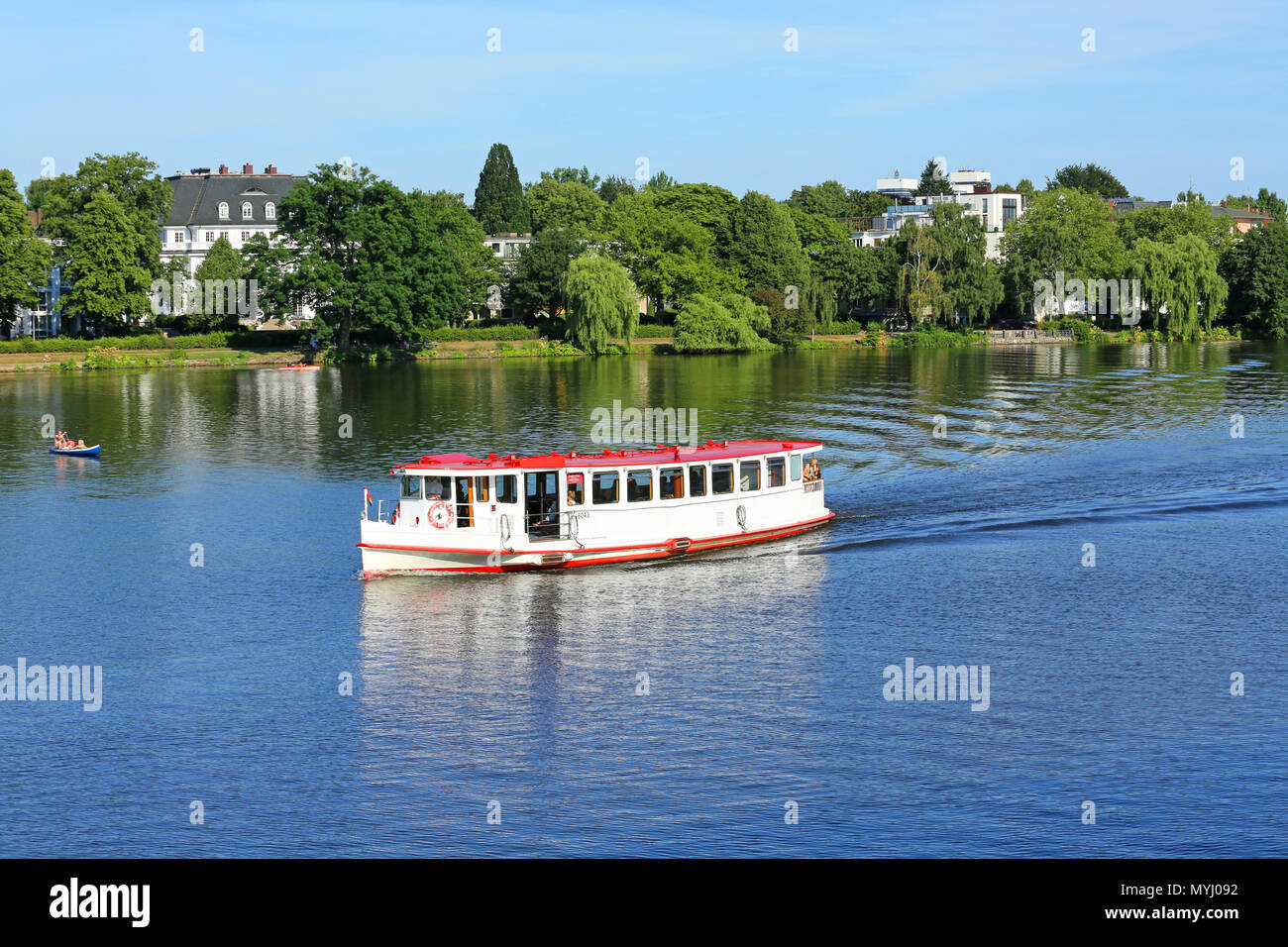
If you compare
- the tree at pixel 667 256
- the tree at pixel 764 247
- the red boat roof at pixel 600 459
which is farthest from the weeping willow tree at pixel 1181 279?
the red boat roof at pixel 600 459

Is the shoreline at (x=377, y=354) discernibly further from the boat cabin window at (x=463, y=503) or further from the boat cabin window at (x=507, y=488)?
the boat cabin window at (x=507, y=488)

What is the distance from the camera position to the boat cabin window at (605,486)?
52.4 metres

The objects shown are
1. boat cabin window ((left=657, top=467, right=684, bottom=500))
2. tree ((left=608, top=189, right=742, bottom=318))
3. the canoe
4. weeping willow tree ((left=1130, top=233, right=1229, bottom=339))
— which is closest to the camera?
boat cabin window ((left=657, top=467, right=684, bottom=500))

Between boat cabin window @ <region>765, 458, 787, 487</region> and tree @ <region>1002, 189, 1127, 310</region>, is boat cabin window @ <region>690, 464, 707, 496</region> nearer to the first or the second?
boat cabin window @ <region>765, 458, 787, 487</region>

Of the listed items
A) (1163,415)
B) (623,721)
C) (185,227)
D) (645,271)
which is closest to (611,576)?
(623,721)

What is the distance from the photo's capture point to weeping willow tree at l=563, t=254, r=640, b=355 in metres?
157

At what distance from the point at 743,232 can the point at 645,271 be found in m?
15.7

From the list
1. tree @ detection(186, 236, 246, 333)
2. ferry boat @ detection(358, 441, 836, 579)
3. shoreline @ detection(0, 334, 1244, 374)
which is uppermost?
tree @ detection(186, 236, 246, 333)

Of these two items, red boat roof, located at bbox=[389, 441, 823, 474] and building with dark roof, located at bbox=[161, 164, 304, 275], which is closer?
red boat roof, located at bbox=[389, 441, 823, 474]

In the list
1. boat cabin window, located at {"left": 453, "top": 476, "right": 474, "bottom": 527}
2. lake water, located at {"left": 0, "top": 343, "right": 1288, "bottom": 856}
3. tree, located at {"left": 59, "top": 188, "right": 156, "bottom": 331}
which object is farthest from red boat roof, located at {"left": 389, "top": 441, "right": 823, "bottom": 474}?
tree, located at {"left": 59, "top": 188, "right": 156, "bottom": 331}

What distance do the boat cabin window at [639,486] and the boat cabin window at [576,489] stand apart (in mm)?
1942

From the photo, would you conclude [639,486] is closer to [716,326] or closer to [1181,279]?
[716,326]

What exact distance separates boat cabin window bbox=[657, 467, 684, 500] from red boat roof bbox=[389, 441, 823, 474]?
1.51 feet
